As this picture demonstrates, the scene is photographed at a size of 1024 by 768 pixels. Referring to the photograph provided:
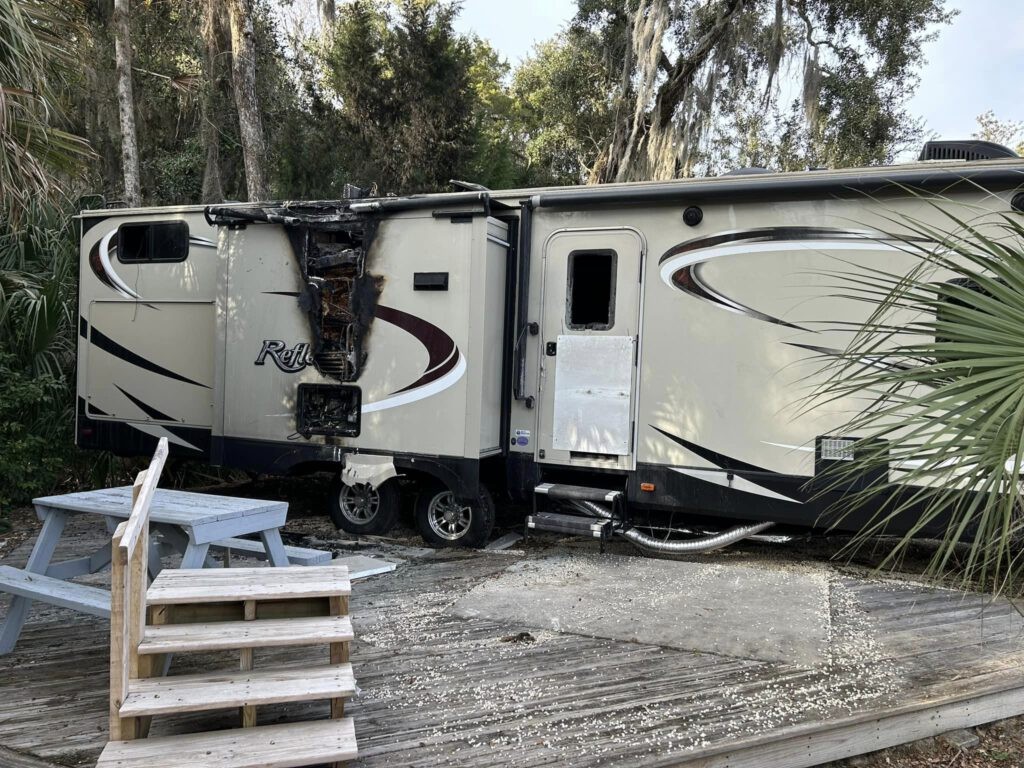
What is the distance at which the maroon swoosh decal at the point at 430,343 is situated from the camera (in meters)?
6.29

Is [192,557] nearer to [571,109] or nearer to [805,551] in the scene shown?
[805,551]

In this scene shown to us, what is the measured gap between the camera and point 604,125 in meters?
18.6

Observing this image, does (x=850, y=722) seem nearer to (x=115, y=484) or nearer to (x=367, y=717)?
(x=367, y=717)

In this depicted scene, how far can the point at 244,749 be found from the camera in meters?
2.82

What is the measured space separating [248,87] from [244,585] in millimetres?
10036

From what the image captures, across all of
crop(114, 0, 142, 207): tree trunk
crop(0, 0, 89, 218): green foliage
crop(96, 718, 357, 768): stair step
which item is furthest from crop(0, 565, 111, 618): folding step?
crop(114, 0, 142, 207): tree trunk

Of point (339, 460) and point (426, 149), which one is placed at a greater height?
point (426, 149)

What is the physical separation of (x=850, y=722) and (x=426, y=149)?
13733mm

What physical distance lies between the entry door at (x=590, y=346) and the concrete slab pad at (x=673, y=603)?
0.87m

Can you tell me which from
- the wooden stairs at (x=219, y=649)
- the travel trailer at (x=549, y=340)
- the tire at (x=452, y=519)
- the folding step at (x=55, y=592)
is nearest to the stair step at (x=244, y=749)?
the wooden stairs at (x=219, y=649)

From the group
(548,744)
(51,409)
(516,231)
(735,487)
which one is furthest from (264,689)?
(51,409)

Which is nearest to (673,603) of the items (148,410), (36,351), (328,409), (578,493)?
(578,493)

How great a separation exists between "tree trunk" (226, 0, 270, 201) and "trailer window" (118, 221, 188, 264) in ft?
14.8

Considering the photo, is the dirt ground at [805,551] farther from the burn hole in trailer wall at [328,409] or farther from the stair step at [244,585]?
the stair step at [244,585]
